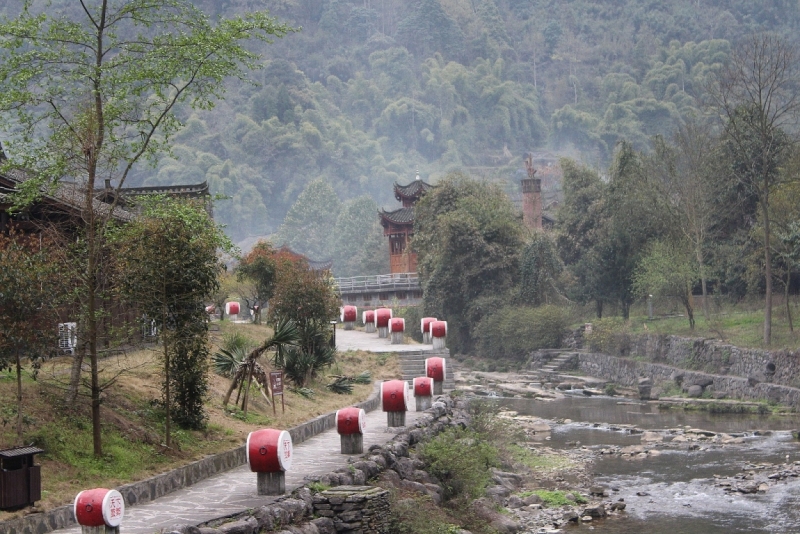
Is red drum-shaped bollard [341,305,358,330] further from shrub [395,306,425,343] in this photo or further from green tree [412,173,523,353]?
shrub [395,306,425,343]

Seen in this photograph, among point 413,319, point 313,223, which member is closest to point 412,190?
point 413,319

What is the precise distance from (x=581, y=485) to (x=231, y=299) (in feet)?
124

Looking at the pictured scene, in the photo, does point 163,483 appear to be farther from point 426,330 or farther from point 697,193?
point 697,193

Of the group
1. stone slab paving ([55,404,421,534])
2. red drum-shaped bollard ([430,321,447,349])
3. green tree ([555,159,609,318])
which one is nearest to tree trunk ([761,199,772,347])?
red drum-shaped bollard ([430,321,447,349])

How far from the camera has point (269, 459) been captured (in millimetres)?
15234

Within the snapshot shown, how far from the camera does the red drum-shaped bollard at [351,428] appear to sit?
18953mm

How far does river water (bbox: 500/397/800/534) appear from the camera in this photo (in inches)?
882

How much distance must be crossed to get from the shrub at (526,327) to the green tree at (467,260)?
50.7 inches

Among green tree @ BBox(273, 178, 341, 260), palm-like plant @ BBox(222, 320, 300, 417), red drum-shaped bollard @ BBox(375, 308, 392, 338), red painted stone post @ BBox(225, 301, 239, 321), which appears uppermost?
green tree @ BBox(273, 178, 341, 260)

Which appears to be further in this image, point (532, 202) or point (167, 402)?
point (532, 202)

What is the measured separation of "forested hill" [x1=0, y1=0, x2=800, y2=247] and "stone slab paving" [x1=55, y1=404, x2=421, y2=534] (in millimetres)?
117828

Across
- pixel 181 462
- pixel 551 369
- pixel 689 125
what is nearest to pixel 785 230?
pixel 689 125

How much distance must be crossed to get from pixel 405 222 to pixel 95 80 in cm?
5656

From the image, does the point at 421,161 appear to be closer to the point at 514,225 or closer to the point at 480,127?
the point at 480,127
